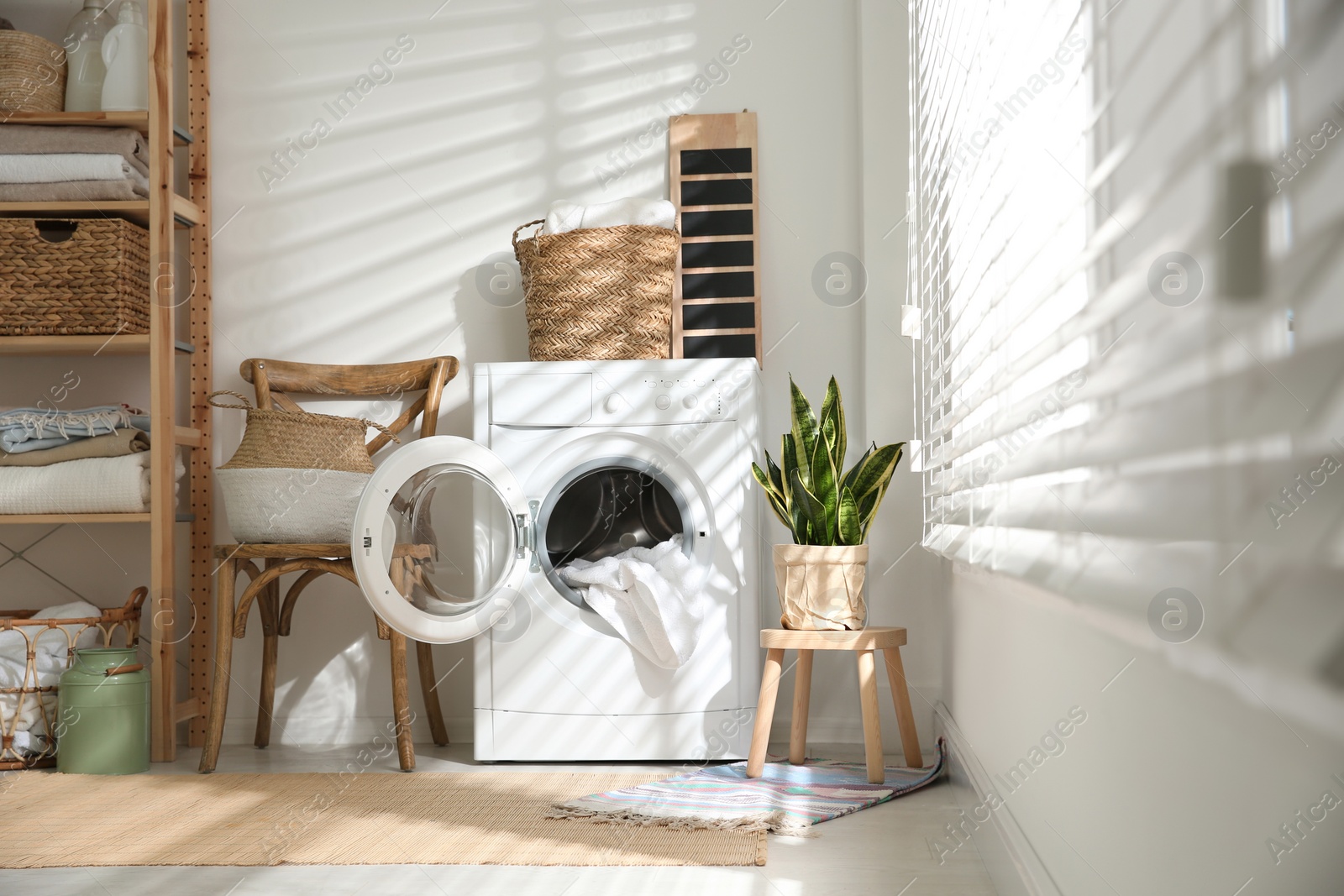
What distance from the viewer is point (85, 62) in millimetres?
2697

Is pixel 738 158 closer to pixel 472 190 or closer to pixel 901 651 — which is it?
pixel 472 190

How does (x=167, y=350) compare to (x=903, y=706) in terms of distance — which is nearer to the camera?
(x=903, y=706)

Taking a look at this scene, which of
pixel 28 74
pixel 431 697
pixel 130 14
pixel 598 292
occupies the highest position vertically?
pixel 130 14

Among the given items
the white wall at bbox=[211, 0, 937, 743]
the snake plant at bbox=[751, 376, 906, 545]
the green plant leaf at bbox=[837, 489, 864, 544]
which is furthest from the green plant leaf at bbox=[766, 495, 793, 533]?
the white wall at bbox=[211, 0, 937, 743]

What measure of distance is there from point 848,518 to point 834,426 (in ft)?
0.66

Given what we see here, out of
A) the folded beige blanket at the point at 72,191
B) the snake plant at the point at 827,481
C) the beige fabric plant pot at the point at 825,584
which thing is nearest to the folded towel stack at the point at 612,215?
the snake plant at the point at 827,481

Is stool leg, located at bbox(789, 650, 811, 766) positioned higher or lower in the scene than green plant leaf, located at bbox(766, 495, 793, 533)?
lower

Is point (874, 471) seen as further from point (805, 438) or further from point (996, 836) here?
point (996, 836)

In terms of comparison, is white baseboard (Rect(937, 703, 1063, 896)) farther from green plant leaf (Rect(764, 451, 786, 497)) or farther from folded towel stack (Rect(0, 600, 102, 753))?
folded towel stack (Rect(0, 600, 102, 753))

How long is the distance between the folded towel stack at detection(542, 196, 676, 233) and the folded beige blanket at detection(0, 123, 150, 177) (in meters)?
1.06

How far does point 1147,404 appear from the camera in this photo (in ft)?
2.51

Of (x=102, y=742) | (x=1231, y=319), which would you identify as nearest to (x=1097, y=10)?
(x=1231, y=319)

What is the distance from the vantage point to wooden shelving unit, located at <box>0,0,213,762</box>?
2.49 meters

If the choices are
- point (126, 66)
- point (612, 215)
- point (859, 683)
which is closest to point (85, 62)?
point (126, 66)
